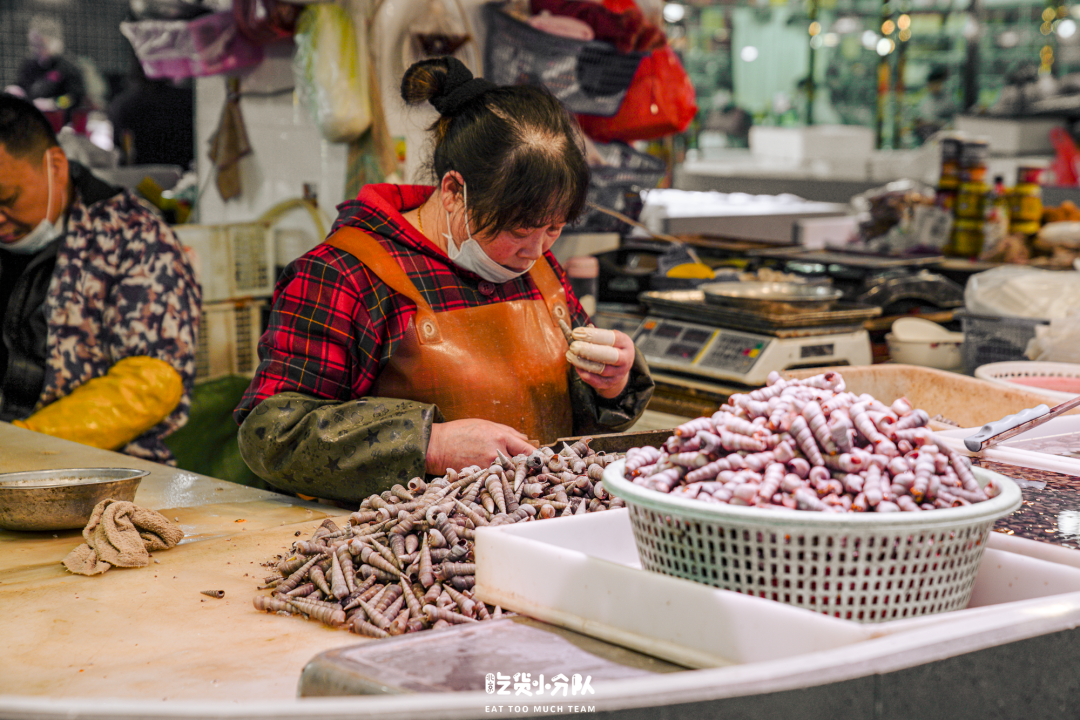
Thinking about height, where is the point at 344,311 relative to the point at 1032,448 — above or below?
above

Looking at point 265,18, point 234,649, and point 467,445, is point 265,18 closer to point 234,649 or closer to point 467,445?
point 467,445

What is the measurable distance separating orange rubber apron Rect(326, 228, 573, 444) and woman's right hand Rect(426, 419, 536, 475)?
0.76 feet

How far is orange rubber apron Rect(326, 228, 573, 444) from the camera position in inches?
82.4

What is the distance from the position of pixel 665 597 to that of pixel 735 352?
7.80 feet

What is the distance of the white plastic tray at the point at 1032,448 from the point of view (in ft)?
5.36

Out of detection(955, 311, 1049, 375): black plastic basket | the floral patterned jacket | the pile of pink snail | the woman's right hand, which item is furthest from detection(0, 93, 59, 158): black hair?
detection(955, 311, 1049, 375): black plastic basket

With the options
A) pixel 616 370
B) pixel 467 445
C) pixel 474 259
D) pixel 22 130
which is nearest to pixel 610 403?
pixel 616 370

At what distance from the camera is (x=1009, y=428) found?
168cm

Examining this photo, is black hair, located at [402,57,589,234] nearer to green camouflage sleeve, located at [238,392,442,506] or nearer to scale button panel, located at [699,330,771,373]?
green camouflage sleeve, located at [238,392,442,506]

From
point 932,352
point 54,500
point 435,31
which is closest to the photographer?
point 54,500

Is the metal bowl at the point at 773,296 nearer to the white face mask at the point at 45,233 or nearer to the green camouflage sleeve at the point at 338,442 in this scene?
the green camouflage sleeve at the point at 338,442

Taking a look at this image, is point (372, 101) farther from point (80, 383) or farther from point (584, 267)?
point (80, 383)

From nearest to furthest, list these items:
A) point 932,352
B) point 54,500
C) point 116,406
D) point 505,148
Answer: point 54,500 < point 505,148 < point 116,406 < point 932,352

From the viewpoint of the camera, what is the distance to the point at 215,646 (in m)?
1.25
